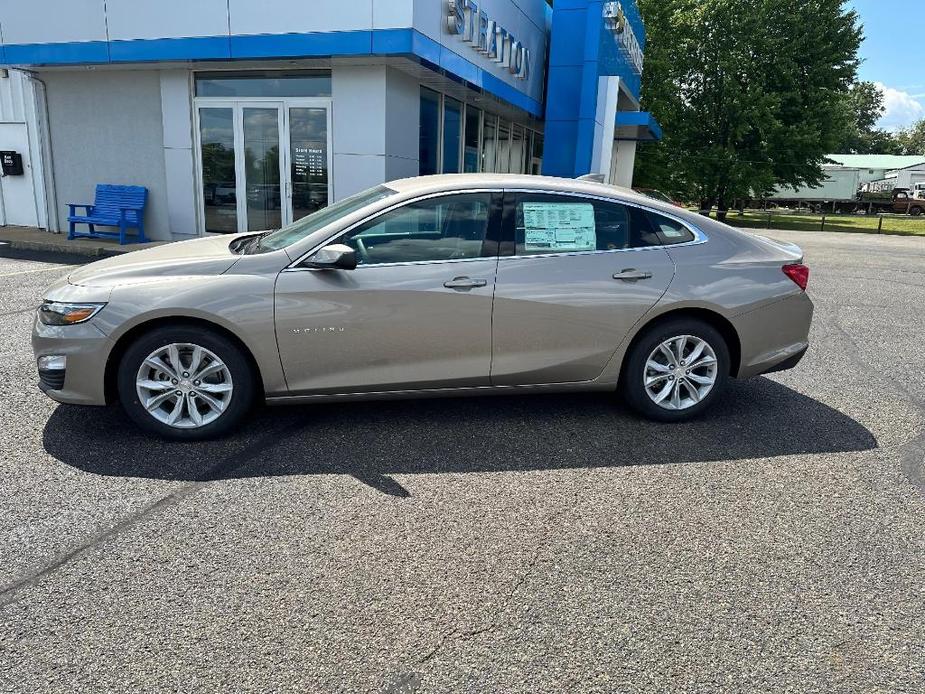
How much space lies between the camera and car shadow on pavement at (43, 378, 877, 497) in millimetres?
3826

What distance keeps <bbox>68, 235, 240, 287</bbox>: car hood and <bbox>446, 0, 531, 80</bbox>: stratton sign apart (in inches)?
327

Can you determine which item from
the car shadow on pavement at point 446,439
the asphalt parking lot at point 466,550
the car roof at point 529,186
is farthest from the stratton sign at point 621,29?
the asphalt parking lot at point 466,550

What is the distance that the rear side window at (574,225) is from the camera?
434cm

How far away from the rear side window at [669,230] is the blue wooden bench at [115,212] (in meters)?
10.7

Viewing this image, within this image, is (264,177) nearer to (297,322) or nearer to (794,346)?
(297,322)

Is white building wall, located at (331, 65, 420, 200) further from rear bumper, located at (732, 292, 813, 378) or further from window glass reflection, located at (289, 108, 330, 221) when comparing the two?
rear bumper, located at (732, 292, 813, 378)

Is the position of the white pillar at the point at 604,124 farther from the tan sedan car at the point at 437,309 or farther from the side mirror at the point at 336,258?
the side mirror at the point at 336,258

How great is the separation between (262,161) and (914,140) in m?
122

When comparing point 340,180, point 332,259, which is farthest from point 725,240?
point 340,180

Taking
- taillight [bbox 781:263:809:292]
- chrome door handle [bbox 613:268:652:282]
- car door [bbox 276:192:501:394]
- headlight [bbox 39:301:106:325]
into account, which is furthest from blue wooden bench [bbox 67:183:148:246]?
taillight [bbox 781:263:809:292]

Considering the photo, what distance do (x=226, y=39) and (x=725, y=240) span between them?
9349mm

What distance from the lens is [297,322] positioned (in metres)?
3.97

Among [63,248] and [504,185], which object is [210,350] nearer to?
[504,185]

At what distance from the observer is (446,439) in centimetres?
425
